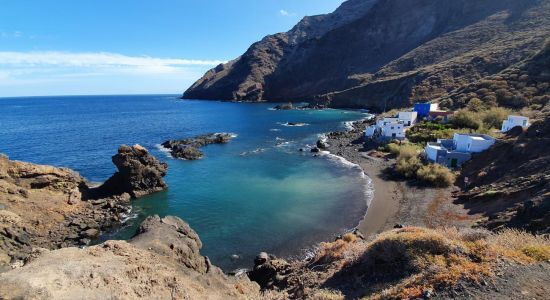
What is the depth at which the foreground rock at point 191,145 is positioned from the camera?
2415 inches

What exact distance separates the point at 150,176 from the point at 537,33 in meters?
111

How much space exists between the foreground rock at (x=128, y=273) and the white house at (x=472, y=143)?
36895 mm

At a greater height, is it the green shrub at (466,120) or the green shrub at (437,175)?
the green shrub at (466,120)

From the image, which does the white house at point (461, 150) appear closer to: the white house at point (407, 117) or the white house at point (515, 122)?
the white house at point (515, 122)

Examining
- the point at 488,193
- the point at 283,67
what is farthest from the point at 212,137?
the point at 283,67

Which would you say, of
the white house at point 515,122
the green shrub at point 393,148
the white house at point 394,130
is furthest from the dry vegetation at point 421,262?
the white house at point 394,130

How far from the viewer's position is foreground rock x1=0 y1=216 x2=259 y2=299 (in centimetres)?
1035

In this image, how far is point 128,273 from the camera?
1245 cm

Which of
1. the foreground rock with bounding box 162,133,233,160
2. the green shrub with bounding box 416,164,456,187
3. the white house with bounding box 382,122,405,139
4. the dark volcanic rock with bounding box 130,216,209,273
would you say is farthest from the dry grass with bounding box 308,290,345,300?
the white house with bounding box 382,122,405,139

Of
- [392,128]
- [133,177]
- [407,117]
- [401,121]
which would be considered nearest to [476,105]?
[407,117]

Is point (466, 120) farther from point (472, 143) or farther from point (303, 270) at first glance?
point (303, 270)

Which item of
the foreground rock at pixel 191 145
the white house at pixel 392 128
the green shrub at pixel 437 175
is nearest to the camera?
the green shrub at pixel 437 175

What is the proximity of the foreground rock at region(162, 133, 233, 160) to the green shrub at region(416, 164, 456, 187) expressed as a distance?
3746 centimetres

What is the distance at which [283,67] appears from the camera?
195m
